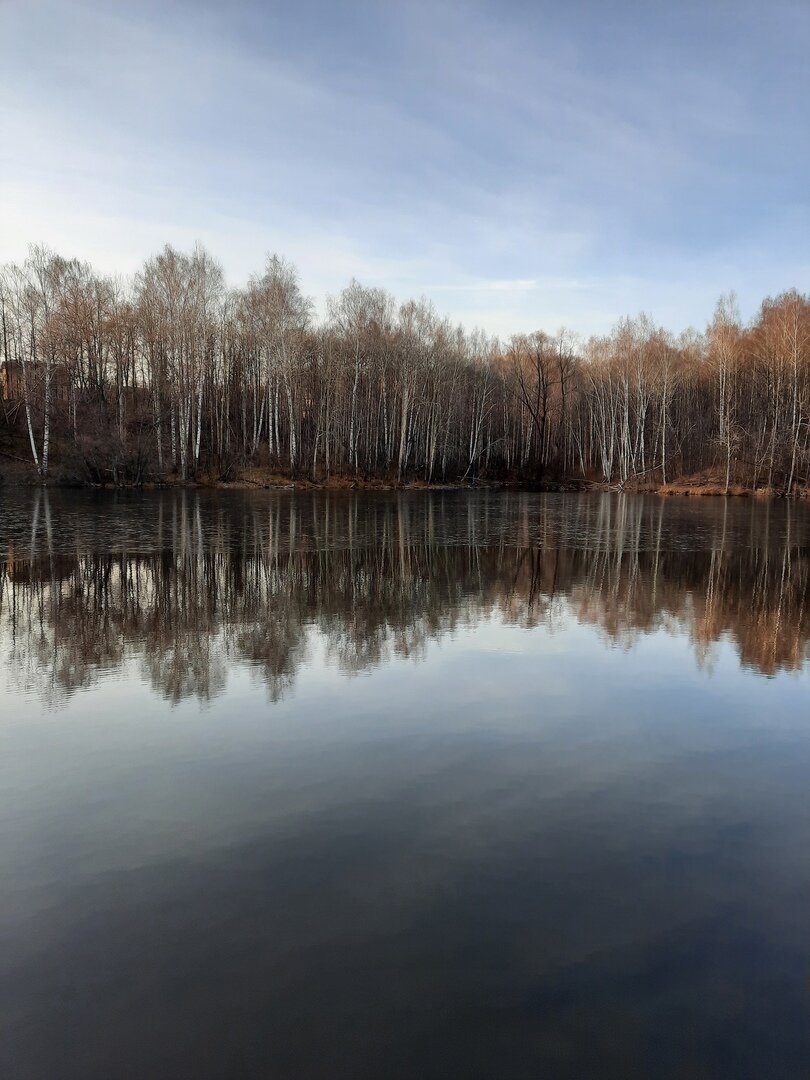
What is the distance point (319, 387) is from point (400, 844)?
5582 cm

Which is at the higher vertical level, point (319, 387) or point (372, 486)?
point (319, 387)

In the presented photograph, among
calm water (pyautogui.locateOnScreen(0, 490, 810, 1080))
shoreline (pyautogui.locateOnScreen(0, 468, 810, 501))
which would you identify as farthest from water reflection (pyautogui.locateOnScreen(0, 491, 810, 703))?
shoreline (pyautogui.locateOnScreen(0, 468, 810, 501))

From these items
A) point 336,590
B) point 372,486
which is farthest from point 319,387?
A: point 336,590

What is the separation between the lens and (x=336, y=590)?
1315 cm

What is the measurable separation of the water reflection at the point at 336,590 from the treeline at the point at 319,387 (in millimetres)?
24741

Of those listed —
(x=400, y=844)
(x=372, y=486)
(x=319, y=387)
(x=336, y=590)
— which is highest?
(x=319, y=387)

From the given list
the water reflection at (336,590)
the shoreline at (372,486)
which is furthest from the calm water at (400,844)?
the shoreline at (372,486)

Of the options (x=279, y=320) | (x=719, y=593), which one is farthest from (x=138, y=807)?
(x=279, y=320)

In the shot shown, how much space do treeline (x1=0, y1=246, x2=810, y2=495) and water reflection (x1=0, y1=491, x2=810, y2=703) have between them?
24.7m

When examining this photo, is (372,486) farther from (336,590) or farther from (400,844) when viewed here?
(400,844)

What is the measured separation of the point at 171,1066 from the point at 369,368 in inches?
2263

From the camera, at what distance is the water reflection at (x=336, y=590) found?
30.1ft

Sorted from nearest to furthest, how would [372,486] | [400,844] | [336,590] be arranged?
[400,844]
[336,590]
[372,486]

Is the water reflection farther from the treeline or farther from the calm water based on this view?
the treeline
